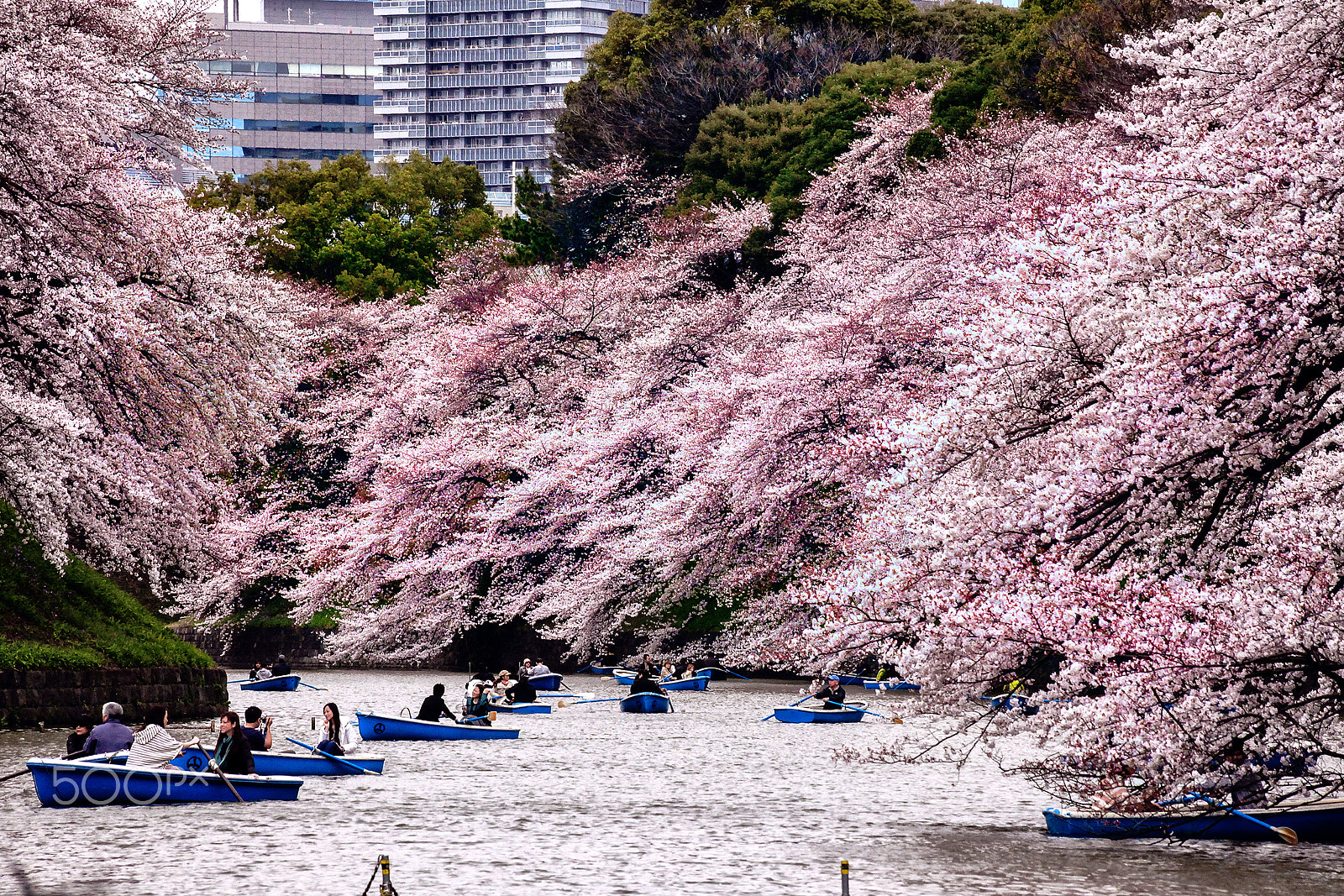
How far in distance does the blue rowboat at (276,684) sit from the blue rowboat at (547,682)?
22.5 feet

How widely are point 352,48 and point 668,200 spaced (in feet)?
406

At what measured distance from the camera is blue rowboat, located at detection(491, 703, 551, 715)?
3641cm

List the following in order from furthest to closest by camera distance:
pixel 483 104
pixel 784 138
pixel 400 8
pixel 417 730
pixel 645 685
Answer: pixel 483 104
pixel 400 8
pixel 784 138
pixel 645 685
pixel 417 730

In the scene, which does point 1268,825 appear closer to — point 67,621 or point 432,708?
point 432,708

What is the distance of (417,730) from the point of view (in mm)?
29109

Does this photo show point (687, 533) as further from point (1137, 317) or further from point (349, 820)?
point (1137, 317)

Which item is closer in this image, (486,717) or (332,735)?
(332,735)

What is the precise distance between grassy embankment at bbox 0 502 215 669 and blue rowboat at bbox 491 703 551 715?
6.92m

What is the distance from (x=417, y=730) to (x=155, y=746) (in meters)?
9.24

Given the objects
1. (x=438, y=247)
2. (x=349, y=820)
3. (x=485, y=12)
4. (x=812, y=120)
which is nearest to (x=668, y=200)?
(x=812, y=120)

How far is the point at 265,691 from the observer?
4469 cm

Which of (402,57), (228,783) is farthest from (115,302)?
(402,57)

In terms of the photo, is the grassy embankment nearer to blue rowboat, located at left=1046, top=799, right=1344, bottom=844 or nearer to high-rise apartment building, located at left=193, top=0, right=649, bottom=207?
blue rowboat, located at left=1046, top=799, right=1344, bottom=844

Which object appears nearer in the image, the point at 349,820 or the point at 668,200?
the point at 349,820
